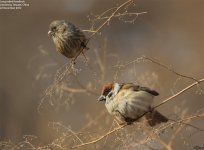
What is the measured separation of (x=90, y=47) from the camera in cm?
1129

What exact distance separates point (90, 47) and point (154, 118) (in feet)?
18.6

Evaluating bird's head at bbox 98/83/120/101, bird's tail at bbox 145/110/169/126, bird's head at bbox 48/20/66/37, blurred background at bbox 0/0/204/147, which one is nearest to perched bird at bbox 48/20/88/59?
bird's head at bbox 48/20/66/37

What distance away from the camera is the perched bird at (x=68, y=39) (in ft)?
19.8

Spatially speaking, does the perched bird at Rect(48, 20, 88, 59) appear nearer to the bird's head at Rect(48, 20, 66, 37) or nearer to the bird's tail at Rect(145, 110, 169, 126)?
the bird's head at Rect(48, 20, 66, 37)

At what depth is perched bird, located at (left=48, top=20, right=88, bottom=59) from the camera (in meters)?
6.05

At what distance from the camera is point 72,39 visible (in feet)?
20.3

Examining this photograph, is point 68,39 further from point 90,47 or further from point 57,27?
point 90,47

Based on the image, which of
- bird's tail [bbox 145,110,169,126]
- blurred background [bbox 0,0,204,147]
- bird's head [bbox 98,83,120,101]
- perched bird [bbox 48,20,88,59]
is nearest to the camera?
bird's tail [bbox 145,110,169,126]

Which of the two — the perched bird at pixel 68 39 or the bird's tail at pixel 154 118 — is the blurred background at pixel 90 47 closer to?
the perched bird at pixel 68 39

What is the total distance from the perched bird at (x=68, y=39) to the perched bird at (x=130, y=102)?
1.17ft

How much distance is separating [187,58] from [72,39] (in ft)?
23.4

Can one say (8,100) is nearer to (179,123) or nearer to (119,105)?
(119,105)

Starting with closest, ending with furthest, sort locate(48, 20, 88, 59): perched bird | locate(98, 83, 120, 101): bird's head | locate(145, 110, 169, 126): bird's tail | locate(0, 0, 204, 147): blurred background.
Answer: locate(145, 110, 169, 126): bird's tail
locate(98, 83, 120, 101): bird's head
locate(48, 20, 88, 59): perched bird
locate(0, 0, 204, 147): blurred background

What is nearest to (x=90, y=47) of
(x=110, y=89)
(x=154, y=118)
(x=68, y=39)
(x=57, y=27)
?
(x=57, y=27)
